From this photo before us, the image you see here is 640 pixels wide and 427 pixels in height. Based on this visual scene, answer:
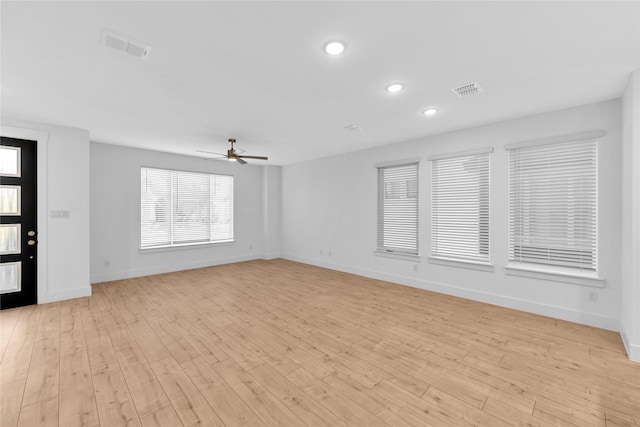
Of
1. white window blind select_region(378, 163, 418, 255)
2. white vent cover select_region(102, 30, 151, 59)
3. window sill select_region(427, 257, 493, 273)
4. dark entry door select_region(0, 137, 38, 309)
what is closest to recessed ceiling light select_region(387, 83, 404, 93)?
white vent cover select_region(102, 30, 151, 59)

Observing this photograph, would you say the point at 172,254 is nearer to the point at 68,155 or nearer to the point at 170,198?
the point at 170,198

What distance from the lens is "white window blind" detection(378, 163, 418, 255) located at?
213 inches

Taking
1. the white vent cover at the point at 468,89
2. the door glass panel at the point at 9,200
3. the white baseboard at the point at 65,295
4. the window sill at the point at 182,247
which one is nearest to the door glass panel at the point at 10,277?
the white baseboard at the point at 65,295

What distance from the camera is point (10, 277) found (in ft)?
13.6

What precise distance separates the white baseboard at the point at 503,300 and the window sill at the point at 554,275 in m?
0.37

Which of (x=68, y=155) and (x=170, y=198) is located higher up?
(x=68, y=155)

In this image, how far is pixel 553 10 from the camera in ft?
6.12

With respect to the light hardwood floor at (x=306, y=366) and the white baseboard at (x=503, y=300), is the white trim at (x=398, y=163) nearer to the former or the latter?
the white baseboard at (x=503, y=300)

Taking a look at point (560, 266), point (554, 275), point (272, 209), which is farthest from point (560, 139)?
point (272, 209)

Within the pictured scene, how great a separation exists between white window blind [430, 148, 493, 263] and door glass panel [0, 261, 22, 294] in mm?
6669

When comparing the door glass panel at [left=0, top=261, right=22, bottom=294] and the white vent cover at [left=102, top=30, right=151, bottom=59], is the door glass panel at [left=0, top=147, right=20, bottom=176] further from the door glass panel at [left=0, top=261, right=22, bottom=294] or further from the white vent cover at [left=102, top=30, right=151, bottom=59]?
the white vent cover at [left=102, top=30, right=151, bottom=59]

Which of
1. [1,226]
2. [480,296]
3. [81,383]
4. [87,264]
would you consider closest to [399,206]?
[480,296]

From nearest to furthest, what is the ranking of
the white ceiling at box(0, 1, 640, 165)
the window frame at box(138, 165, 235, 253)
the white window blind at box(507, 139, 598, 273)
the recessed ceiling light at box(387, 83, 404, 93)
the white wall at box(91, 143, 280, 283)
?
the white ceiling at box(0, 1, 640, 165) < the recessed ceiling light at box(387, 83, 404, 93) < the white window blind at box(507, 139, 598, 273) < the white wall at box(91, 143, 280, 283) < the window frame at box(138, 165, 235, 253)

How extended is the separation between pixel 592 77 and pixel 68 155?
7.11 metres
